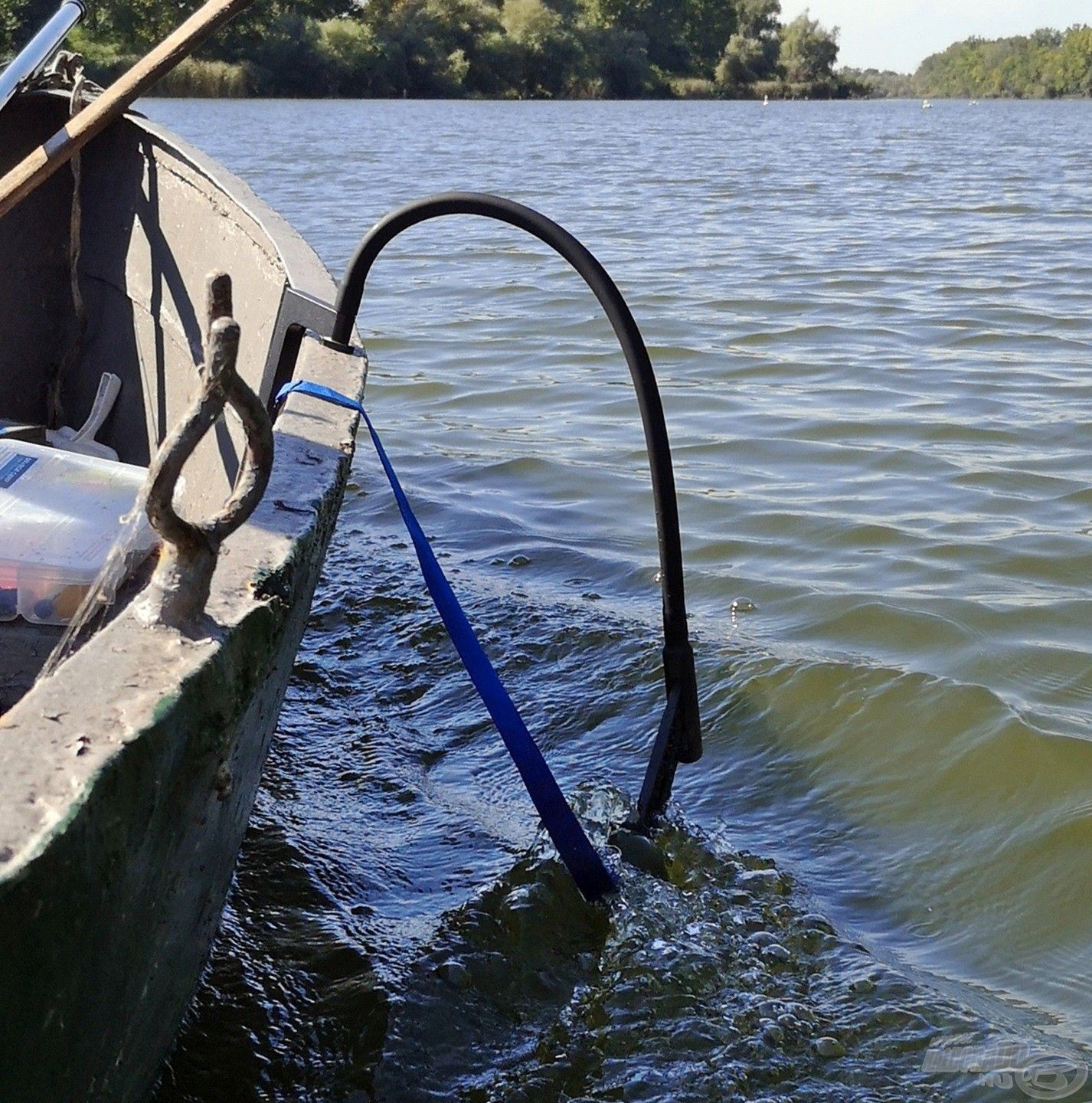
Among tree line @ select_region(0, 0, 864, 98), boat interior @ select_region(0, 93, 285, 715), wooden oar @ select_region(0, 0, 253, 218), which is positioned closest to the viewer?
wooden oar @ select_region(0, 0, 253, 218)

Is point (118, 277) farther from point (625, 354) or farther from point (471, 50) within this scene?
point (471, 50)

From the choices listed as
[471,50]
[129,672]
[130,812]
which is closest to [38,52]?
[129,672]

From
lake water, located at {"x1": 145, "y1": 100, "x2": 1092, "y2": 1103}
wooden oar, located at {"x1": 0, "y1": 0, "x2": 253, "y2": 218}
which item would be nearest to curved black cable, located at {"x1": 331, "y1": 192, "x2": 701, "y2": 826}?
lake water, located at {"x1": 145, "y1": 100, "x2": 1092, "y2": 1103}

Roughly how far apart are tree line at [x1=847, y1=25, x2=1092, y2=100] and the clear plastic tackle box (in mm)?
104955

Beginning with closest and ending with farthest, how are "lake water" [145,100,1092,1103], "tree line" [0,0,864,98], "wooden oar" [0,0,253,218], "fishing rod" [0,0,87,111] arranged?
1. "lake water" [145,100,1092,1103]
2. "wooden oar" [0,0,253,218]
3. "fishing rod" [0,0,87,111]
4. "tree line" [0,0,864,98]

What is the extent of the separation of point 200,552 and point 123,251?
2944 mm

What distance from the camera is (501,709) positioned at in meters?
2.12

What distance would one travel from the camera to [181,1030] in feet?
7.03

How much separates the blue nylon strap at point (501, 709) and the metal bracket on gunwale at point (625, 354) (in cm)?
31

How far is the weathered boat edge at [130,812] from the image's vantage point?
3.53ft

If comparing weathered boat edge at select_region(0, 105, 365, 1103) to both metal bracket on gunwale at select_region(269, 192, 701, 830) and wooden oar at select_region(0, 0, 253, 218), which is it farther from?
wooden oar at select_region(0, 0, 253, 218)

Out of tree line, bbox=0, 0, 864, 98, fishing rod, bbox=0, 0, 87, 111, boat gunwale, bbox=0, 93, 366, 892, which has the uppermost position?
tree line, bbox=0, 0, 864, 98

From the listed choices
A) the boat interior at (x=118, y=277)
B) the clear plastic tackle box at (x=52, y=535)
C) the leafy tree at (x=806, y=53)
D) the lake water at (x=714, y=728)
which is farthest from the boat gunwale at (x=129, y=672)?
the leafy tree at (x=806, y=53)

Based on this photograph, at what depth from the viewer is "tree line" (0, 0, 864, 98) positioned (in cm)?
5100
